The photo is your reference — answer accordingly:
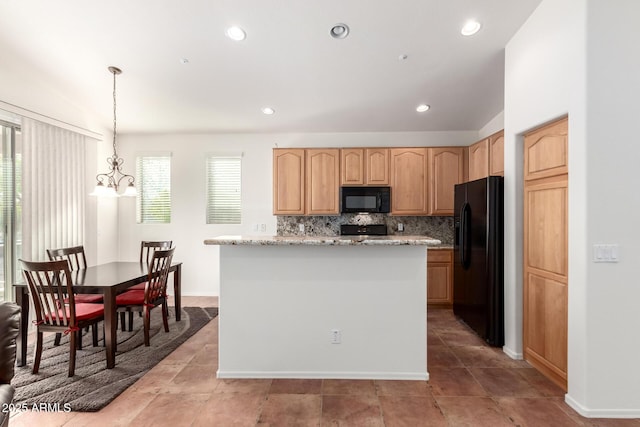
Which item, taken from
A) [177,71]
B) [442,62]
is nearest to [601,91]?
[442,62]

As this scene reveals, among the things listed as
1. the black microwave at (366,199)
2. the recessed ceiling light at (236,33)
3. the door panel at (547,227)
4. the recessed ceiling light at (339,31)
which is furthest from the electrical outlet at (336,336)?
the recessed ceiling light at (236,33)

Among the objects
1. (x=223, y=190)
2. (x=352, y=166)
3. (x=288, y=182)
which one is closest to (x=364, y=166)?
(x=352, y=166)

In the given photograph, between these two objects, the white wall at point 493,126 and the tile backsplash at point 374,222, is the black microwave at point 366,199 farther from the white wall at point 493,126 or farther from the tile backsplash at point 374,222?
the white wall at point 493,126

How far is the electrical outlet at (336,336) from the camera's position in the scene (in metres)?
2.53

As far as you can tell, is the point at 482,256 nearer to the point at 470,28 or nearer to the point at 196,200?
the point at 470,28

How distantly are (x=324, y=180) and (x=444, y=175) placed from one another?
69.5 inches

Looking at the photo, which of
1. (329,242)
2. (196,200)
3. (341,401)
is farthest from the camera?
(196,200)

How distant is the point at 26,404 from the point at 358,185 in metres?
4.02

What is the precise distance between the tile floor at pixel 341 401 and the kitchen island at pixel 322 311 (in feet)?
0.43

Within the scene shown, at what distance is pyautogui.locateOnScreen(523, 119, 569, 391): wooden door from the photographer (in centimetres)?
238

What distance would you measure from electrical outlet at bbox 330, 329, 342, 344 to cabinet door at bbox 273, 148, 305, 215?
7.97 ft

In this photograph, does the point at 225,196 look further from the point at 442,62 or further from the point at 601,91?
the point at 601,91

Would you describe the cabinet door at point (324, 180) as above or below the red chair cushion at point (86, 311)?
above

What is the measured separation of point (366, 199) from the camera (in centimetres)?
464
